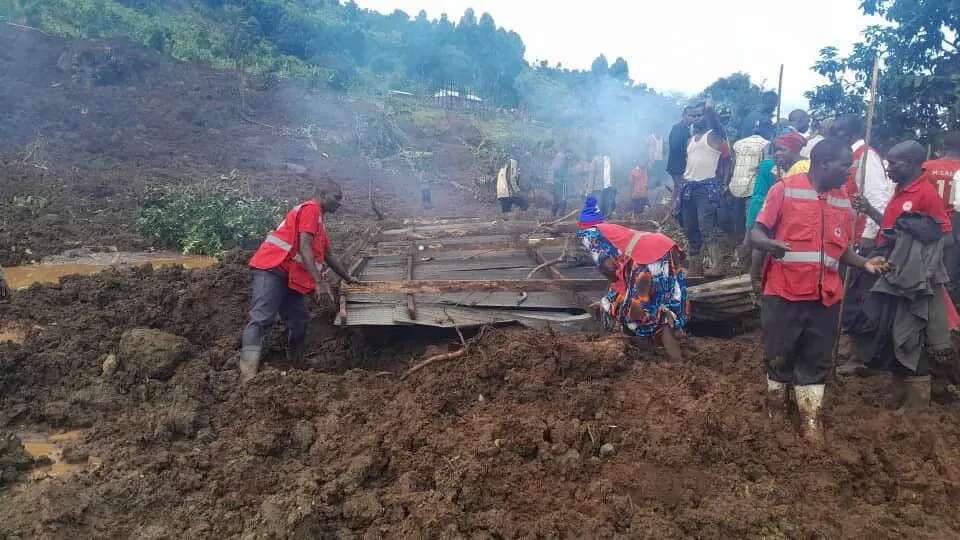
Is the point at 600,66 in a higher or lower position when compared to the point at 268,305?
higher

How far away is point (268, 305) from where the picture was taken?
4.65 meters

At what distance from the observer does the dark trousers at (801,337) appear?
331 cm

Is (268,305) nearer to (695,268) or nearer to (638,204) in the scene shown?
(695,268)

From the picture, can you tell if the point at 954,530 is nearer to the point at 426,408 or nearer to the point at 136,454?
the point at 426,408

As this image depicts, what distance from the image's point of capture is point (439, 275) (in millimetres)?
6211

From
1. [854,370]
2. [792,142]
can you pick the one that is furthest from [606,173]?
[854,370]

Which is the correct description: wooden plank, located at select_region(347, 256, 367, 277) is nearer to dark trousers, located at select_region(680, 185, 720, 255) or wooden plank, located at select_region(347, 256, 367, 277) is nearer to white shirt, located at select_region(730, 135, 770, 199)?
dark trousers, located at select_region(680, 185, 720, 255)

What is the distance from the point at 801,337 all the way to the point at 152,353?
4092 millimetres

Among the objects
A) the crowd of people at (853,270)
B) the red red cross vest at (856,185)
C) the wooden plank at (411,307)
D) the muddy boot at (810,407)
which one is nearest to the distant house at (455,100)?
the wooden plank at (411,307)

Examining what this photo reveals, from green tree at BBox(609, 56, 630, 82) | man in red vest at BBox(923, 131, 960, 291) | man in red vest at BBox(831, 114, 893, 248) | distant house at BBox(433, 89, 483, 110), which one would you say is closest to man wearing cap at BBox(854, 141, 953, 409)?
man in red vest at BBox(831, 114, 893, 248)

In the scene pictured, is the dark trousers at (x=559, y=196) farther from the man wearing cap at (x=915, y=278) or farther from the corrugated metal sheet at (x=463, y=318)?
the man wearing cap at (x=915, y=278)

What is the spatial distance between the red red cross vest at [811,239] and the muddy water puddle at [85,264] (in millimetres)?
6900

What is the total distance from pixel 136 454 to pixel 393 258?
4034mm

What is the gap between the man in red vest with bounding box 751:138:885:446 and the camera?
321 centimetres
